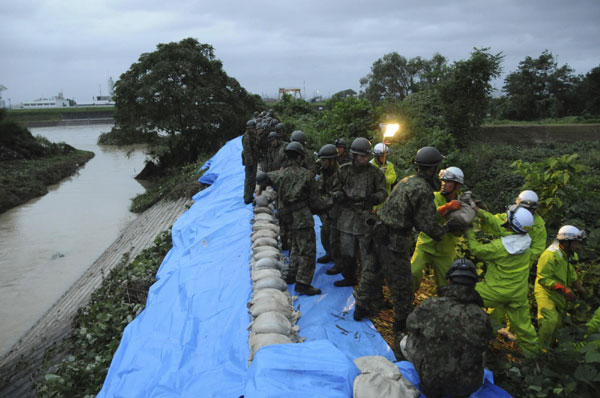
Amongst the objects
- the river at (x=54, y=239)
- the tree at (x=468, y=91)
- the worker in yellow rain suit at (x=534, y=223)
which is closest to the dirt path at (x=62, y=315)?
the river at (x=54, y=239)

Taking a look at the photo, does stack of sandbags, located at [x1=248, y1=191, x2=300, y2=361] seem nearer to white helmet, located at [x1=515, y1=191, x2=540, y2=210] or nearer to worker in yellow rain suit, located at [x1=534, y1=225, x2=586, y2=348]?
worker in yellow rain suit, located at [x1=534, y1=225, x2=586, y2=348]

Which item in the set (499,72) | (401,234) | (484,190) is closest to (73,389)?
(401,234)

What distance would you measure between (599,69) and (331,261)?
17.2 metres

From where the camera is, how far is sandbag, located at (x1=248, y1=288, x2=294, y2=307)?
4320 millimetres

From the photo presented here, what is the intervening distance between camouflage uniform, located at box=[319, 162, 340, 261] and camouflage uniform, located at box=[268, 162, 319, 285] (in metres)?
0.23

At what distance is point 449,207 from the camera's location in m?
3.74

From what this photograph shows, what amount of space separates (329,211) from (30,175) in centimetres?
2355

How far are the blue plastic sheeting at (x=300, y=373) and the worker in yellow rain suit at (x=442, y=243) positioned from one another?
160cm

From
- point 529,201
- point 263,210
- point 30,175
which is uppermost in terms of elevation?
point 529,201

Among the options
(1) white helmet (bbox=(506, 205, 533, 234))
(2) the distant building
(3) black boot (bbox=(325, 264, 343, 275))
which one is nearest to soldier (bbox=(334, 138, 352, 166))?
(3) black boot (bbox=(325, 264, 343, 275))

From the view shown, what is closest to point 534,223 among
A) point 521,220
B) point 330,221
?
point 521,220

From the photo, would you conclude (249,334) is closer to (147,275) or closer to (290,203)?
(290,203)

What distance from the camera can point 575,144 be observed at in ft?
28.7

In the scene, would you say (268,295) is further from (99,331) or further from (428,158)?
(99,331)
